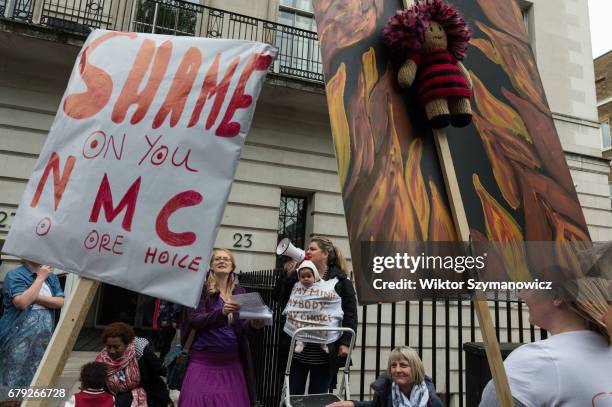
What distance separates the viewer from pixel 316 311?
4.16m

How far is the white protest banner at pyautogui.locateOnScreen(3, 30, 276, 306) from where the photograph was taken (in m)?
1.99

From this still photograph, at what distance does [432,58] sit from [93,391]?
320 cm

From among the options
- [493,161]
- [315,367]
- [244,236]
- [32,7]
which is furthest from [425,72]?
[32,7]

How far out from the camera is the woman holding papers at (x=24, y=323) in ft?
12.0

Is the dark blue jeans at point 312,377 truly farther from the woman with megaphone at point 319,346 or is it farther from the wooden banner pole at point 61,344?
the wooden banner pole at point 61,344

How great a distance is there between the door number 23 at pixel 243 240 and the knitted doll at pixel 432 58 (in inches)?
269

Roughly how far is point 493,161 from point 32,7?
9426 millimetres

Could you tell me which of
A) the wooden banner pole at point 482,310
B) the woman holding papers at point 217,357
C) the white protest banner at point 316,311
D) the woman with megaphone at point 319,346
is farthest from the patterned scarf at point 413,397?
the wooden banner pole at point 482,310

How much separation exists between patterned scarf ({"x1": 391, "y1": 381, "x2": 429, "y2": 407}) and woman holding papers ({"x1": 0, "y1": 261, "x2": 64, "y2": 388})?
3.16 m

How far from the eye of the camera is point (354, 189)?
244 cm

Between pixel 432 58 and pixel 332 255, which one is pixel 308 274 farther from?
pixel 432 58

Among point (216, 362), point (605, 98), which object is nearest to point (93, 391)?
point (216, 362)

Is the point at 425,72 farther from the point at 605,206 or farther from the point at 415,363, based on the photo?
the point at 605,206

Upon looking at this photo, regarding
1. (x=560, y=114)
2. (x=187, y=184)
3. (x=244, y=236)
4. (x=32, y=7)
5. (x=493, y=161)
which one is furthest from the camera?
(x=560, y=114)
